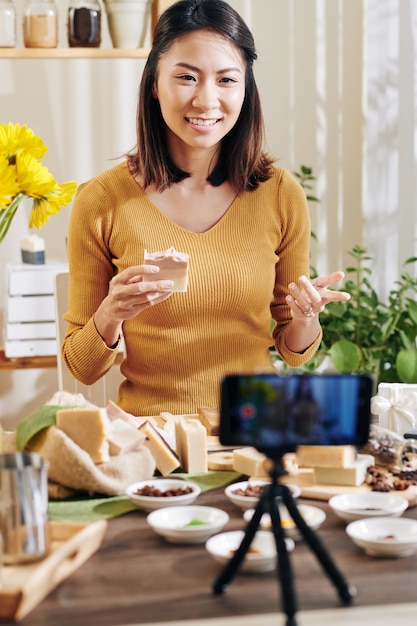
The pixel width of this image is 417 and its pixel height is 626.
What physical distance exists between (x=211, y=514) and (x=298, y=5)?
2904 millimetres

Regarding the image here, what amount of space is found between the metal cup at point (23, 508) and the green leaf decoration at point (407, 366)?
2170mm

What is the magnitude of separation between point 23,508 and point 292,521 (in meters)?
0.34

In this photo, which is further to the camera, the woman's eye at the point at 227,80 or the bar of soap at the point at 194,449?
the woman's eye at the point at 227,80

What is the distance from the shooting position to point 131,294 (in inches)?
75.1

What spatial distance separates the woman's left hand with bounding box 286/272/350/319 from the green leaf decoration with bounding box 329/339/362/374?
4.00 feet

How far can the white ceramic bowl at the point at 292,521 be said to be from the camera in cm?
125

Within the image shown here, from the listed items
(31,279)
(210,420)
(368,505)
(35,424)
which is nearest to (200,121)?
(210,420)

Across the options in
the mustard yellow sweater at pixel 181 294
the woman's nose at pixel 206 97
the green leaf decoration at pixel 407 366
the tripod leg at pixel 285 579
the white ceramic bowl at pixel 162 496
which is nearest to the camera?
the tripod leg at pixel 285 579

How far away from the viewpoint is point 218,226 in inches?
90.3

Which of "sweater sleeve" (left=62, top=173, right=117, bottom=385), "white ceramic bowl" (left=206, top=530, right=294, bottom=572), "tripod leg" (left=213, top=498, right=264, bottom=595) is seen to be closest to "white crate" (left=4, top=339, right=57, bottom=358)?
"sweater sleeve" (left=62, top=173, right=117, bottom=385)

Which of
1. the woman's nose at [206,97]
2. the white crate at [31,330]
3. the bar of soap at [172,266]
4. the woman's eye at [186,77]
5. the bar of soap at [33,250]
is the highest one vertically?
the woman's eye at [186,77]

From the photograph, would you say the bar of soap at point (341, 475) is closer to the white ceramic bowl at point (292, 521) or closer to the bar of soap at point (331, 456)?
the bar of soap at point (331, 456)

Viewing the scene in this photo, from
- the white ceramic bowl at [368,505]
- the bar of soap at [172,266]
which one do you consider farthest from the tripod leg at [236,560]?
the bar of soap at [172,266]

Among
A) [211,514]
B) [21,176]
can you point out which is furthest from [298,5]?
[211,514]
